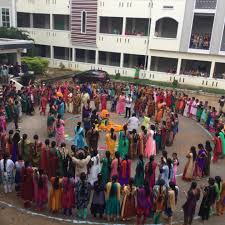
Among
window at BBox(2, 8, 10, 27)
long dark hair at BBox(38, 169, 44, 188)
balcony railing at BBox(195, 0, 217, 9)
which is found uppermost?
balcony railing at BBox(195, 0, 217, 9)

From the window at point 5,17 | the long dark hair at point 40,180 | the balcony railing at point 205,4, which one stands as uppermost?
the balcony railing at point 205,4

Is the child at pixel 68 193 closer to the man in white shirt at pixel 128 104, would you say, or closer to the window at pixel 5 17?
the man in white shirt at pixel 128 104

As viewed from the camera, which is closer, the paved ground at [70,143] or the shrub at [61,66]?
the paved ground at [70,143]

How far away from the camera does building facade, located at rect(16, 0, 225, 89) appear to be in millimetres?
A: 25422

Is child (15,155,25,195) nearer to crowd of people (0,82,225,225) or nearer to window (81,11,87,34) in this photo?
crowd of people (0,82,225,225)

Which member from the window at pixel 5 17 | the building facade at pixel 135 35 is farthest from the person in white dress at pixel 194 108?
the window at pixel 5 17

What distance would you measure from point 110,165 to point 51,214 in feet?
6.53

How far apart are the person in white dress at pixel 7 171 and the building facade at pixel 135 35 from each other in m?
20.4

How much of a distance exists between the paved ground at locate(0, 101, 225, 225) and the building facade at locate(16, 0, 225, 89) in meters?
10.6

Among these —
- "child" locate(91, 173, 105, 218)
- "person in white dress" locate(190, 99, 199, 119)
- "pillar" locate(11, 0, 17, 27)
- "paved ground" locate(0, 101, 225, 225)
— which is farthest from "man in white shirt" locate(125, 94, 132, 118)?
"pillar" locate(11, 0, 17, 27)

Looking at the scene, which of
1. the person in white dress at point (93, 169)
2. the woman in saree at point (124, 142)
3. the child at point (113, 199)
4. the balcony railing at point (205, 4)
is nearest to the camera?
the child at point (113, 199)

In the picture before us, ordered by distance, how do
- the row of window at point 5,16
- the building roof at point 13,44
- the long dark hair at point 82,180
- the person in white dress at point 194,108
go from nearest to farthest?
the long dark hair at point 82,180 < the person in white dress at point 194,108 < the building roof at point 13,44 < the row of window at point 5,16

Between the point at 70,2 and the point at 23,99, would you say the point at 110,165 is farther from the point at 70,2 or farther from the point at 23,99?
the point at 70,2

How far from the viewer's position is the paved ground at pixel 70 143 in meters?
7.82
